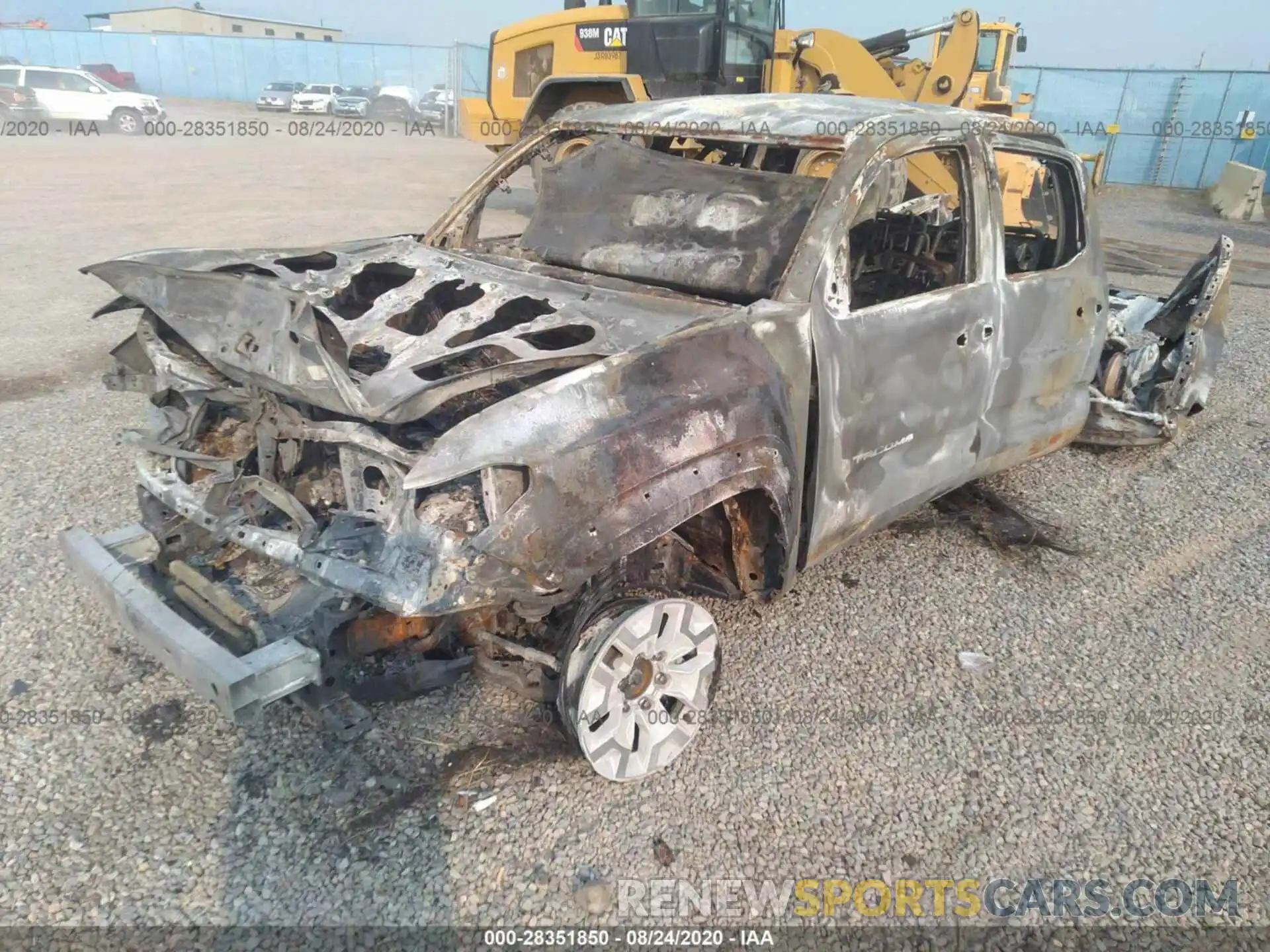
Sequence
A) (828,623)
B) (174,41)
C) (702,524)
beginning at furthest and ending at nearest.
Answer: (174,41), (828,623), (702,524)

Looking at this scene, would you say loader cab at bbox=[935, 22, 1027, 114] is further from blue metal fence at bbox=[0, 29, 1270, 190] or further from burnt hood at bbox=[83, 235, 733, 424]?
burnt hood at bbox=[83, 235, 733, 424]

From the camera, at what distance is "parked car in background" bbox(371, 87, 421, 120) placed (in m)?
34.2

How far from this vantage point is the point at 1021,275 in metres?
3.56

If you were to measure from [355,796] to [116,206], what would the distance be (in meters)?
12.9

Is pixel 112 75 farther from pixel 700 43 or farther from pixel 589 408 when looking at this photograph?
Answer: pixel 589 408

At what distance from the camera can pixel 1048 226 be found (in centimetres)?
443

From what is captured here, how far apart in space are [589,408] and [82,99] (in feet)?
86.7

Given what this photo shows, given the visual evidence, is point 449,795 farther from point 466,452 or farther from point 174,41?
point 174,41

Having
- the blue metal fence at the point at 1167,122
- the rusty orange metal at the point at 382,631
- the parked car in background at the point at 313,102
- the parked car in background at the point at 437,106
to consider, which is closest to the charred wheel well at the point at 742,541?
the rusty orange metal at the point at 382,631

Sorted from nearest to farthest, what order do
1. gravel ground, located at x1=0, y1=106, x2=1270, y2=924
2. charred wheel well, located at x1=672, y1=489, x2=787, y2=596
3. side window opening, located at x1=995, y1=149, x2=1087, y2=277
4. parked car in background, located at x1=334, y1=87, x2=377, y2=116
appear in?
gravel ground, located at x1=0, y1=106, x2=1270, y2=924, charred wheel well, located at x1=672, y1=489, x2=787, y2=596, side window opening, located at x1=995, y1=149, x2=1087, y2=277, parked car in background, located at x1=334, y1=87, x2=377, y2=116

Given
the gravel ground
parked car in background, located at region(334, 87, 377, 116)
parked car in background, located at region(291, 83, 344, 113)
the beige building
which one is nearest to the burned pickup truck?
the gravel ground

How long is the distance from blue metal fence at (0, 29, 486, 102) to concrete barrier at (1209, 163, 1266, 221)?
32.7 m

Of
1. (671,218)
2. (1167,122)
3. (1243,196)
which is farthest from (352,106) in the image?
(671,218)

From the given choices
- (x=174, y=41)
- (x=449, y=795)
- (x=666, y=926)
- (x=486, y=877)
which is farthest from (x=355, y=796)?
(x=174, y=41)
